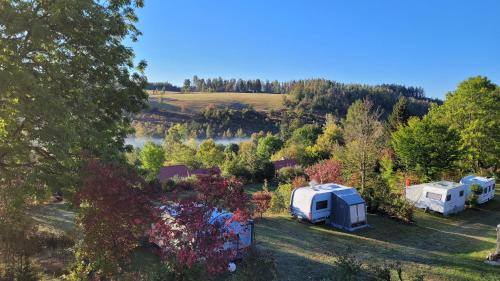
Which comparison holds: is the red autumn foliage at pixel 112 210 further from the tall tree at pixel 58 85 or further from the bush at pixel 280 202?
the bush at pixel 280 202

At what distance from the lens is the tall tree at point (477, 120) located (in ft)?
114

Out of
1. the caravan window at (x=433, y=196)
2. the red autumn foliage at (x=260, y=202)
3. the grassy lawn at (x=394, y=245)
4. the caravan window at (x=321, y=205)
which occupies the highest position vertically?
the red autumn foliage at (x=260, y=202)

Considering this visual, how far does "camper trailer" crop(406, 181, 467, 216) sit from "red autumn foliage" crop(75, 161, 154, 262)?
20.4 m

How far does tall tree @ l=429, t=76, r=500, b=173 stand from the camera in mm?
34750

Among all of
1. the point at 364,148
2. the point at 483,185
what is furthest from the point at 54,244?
the point at 483,185

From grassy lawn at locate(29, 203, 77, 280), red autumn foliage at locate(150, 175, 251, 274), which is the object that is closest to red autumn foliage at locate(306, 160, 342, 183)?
grassy lawn at locate(29, 203, 77, 280)

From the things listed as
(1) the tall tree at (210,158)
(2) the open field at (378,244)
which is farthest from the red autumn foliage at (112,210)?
(1) the tall tree at (210,158)

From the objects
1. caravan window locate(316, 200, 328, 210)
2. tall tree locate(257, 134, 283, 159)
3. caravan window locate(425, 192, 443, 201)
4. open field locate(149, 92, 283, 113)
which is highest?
open field locate(149, 92, 283, 113)

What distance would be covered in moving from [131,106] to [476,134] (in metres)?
31.5

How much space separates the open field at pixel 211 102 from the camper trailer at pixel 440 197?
102467mm

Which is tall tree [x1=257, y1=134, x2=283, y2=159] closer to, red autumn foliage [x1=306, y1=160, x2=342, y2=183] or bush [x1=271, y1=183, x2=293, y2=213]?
red autumn foliage [x1=306, y1=160, x2=342, y2=183]

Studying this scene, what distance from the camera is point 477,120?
34.5m

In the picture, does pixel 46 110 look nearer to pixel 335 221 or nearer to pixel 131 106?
pixel 131 106

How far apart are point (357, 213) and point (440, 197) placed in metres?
7.63
